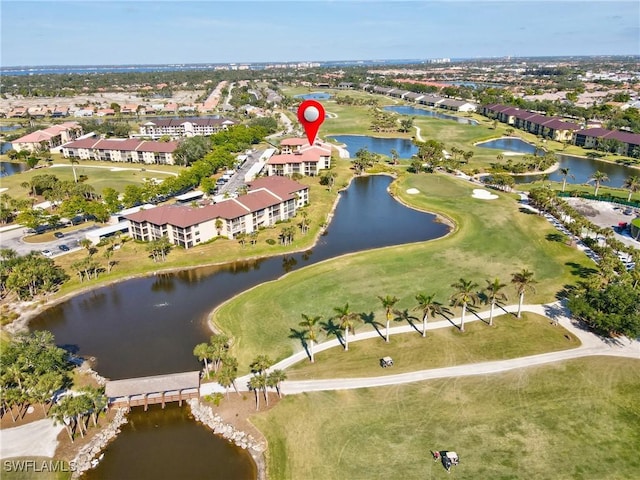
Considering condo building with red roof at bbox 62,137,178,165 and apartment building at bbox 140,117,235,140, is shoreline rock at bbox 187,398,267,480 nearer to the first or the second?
condo building with red roof at bbox 62,137,178,165

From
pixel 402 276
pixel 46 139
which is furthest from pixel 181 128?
pixel 402 276

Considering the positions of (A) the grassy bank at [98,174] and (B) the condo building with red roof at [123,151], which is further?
(B) the condo building with red roof at [123,151]

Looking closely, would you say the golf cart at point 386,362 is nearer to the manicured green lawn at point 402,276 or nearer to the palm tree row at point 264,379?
the manicured green lawn at point 402,276

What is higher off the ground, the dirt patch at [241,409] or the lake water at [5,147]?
the lake water at [5,147]

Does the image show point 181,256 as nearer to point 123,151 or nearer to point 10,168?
point 123,151

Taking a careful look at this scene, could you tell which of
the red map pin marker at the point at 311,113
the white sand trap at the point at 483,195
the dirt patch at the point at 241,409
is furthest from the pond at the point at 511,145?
the dirt patch at the point at 241,409

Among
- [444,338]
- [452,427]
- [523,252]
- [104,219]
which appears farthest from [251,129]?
[452,427]
